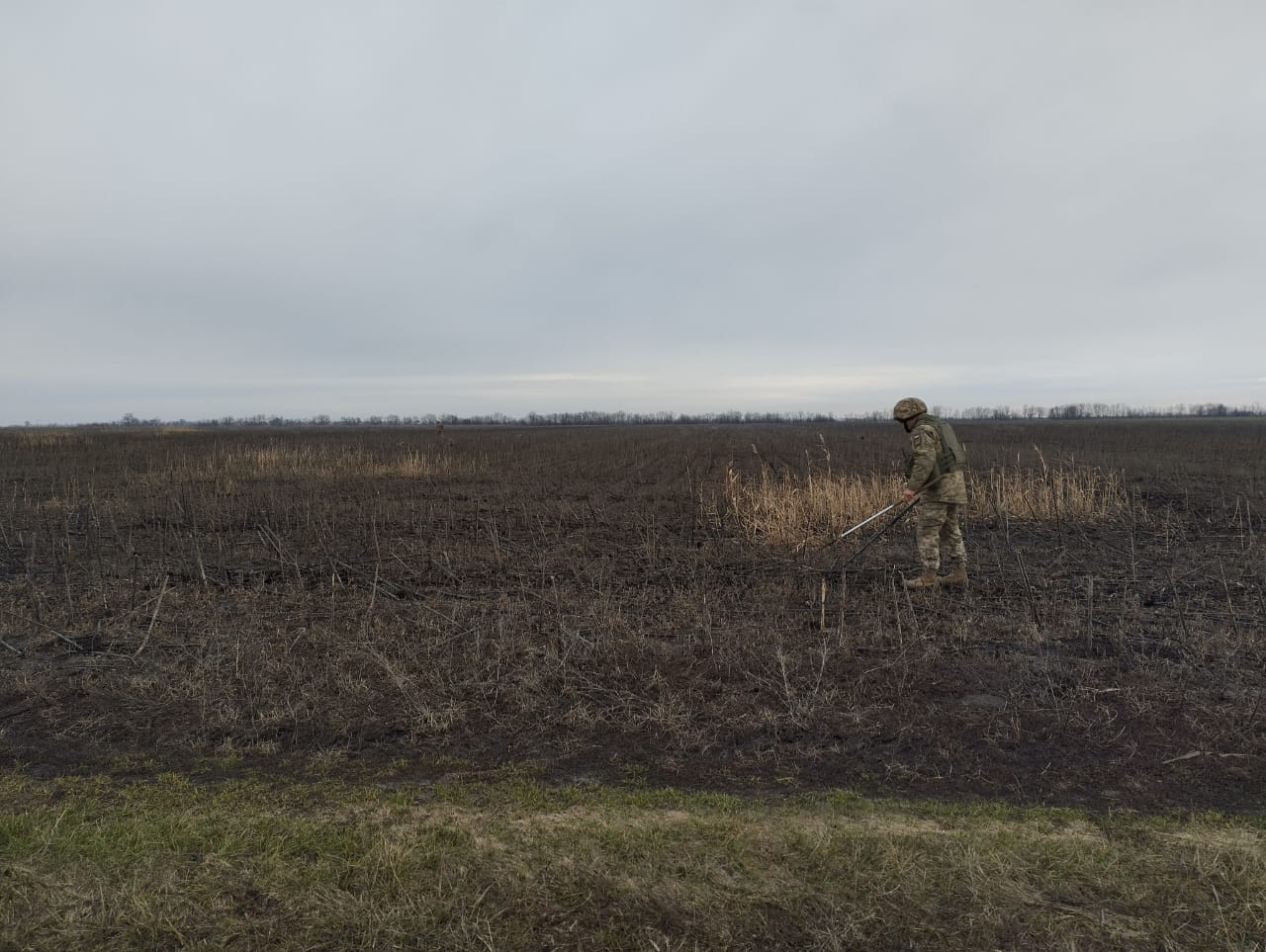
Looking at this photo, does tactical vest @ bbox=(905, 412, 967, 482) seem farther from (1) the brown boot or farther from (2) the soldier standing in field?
(1) the brown boot

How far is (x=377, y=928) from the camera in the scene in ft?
7.70

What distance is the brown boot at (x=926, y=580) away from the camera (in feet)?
22.4

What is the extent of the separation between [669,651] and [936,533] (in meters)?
3.41

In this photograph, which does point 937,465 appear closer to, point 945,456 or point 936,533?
point 945,456

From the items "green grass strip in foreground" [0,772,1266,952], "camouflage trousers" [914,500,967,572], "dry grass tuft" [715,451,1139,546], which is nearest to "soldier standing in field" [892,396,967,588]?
"camouflage trousers" [914,500,967,572]

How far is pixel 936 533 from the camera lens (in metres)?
6.97

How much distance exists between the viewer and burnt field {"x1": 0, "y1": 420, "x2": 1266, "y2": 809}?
11.8ft

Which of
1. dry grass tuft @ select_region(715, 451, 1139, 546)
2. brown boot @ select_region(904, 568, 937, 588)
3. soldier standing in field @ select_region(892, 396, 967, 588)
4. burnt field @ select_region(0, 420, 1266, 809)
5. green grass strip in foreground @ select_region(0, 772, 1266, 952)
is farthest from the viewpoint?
dry grass tuft @ select_region(715, 451, 1139, 546)

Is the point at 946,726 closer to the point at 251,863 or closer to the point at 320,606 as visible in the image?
the point at 251,863

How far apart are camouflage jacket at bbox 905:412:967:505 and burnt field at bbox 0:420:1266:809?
0.97 meters

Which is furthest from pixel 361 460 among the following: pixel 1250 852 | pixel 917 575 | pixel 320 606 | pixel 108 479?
pixel 1250 852

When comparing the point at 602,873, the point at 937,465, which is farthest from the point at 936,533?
the point at 602,873

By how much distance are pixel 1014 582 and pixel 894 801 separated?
15.5 ft

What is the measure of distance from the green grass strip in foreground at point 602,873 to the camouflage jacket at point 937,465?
14.1 feet
